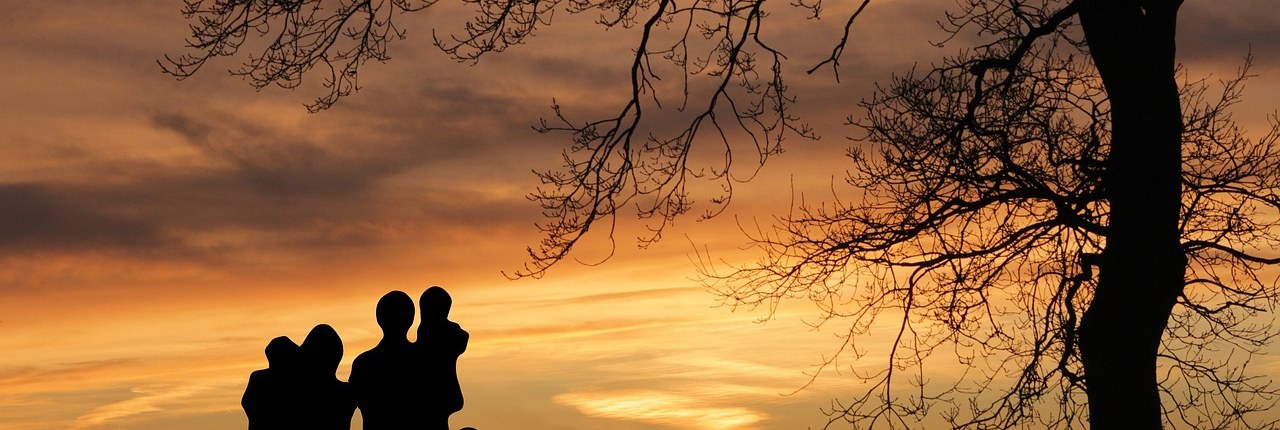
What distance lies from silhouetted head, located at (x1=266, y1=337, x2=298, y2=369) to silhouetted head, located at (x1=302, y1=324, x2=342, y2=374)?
0.07 metres

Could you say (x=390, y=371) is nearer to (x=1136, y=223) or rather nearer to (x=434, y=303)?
(x=434, y=303)

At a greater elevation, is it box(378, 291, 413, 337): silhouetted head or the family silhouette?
box(378, 291, 413, 337): silhouetted head

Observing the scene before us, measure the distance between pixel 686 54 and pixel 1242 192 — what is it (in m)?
5.41

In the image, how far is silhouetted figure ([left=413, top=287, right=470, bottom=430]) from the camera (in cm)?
788

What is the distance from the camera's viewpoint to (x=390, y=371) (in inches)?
311

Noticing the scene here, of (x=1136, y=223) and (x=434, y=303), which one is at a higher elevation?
(x=1136, y=223)

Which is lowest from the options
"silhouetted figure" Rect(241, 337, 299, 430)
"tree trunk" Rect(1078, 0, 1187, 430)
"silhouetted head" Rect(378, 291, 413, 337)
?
"silhouetted figure" Rect(241, 337, 299, 430)

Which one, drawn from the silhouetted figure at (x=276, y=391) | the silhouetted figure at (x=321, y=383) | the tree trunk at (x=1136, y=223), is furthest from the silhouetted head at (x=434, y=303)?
the tree trunk at (x=1136, y=223)

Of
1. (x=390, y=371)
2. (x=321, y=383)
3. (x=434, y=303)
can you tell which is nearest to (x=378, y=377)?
(x=390, y=371)

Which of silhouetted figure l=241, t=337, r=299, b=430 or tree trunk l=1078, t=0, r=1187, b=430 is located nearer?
silhouetted figure l=241, t=337, r=299, b=430

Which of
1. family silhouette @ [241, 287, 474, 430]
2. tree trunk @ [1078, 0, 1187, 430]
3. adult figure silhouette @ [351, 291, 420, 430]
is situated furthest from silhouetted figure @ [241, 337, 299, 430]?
A: tree trunk @ [1078, 0, 1187, 430]

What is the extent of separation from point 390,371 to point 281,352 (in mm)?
662

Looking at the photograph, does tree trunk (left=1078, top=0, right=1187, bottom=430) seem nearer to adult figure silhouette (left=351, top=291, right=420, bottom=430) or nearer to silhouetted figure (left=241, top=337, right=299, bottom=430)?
adult figure silhouette (left=351, top=291, right=420, bottom=430)

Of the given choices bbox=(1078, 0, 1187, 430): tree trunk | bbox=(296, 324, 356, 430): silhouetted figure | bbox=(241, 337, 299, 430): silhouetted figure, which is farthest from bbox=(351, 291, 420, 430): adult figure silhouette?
bbox=(1078, 0, 1187, 430): tree trunk
